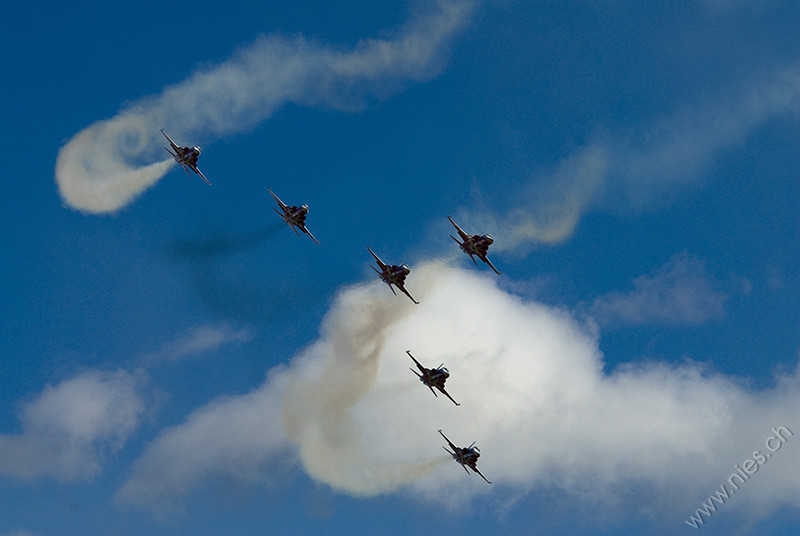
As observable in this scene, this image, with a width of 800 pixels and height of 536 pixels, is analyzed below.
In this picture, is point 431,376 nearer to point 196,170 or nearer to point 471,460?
point 471,460

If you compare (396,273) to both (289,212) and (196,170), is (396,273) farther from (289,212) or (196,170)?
(196,170)

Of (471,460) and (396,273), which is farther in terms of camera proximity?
(471,460)

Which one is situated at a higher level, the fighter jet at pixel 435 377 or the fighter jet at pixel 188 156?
the fighter jet at pixel 188 156

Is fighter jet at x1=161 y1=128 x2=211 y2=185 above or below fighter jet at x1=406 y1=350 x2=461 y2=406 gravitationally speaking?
above

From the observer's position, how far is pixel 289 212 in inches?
6703

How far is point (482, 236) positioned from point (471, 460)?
49596 millimetres

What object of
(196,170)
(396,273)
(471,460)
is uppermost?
(196,170)

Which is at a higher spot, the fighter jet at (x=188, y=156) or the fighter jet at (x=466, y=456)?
the fighter jet at (x=188, y=156)

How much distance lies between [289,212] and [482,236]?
35.0 metres

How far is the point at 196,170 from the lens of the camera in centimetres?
17725

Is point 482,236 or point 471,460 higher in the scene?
point 482,236

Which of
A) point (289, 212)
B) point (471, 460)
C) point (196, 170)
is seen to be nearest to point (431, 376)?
point (471, 460)

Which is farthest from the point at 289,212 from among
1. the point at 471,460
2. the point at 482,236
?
the point at 471,460

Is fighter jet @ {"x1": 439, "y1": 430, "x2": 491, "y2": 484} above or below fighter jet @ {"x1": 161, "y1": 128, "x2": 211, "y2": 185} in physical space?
below
